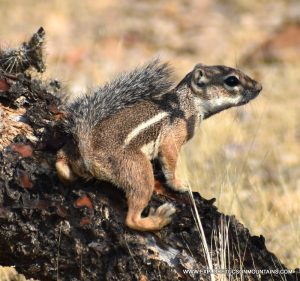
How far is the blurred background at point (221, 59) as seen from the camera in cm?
596

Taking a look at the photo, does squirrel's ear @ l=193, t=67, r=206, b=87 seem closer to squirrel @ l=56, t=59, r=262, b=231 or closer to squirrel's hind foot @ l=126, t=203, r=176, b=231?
squirrel @ l=56, t=59, r=262, b=231

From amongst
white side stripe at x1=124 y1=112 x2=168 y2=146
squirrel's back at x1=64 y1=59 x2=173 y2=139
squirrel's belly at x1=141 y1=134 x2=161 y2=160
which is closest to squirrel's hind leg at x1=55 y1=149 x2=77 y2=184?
squirrel's back at x1=64 y1=59 x2=173 y2=139

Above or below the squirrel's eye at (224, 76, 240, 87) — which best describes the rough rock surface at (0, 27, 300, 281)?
below

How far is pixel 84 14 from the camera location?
15.9m

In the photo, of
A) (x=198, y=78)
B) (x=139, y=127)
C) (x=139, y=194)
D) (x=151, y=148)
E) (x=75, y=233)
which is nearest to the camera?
(x=75, y=233)

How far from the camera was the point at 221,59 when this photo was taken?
12.7 meters

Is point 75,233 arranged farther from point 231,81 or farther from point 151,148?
Answer: point 231,81

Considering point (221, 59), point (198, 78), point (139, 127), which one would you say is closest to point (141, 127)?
point (139, 127)

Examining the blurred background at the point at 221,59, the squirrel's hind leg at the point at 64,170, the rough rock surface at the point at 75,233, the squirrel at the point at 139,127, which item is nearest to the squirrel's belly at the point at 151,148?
the squirrel at the point at 139,127

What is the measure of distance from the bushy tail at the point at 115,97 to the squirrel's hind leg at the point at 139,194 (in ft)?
0.78

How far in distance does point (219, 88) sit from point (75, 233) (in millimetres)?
1627

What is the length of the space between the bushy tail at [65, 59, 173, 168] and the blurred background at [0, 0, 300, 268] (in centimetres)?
99

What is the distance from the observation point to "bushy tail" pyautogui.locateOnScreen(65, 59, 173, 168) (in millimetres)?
3421

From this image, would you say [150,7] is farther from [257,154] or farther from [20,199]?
[20,199]
